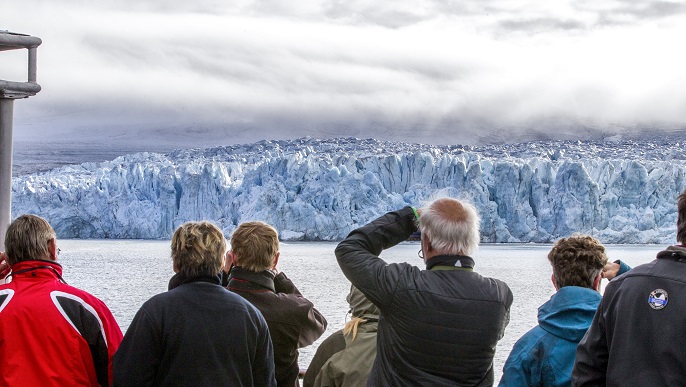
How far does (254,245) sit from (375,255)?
56 centimetres

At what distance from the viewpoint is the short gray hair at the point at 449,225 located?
179 cm

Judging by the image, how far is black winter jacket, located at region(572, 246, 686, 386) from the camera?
4.75 ft

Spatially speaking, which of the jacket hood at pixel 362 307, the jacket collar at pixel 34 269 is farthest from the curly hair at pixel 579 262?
the jacket collar at pixel 34 269

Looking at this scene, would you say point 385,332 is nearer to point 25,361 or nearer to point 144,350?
point 144,350

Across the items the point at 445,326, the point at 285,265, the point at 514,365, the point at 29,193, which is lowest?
the point at 285,265

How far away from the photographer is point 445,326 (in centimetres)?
177

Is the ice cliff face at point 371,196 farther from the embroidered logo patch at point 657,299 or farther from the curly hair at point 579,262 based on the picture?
the embroidered logo patch at point 657,299

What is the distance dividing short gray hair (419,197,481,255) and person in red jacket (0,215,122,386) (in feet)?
2.99

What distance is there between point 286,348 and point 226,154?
6322 cm

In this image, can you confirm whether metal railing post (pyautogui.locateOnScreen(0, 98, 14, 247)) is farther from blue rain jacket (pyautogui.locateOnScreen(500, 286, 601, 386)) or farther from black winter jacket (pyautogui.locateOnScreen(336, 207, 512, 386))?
blue rain jacket (pyautogui.locateOnScreen(500, 286, 601, 386))

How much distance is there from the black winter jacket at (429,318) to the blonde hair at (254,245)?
20.0 inches

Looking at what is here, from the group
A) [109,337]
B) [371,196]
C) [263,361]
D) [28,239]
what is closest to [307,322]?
[263,361]

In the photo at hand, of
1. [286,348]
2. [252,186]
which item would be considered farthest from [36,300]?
[252,186]

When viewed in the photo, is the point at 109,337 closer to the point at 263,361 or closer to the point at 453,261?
the point at 263,361
